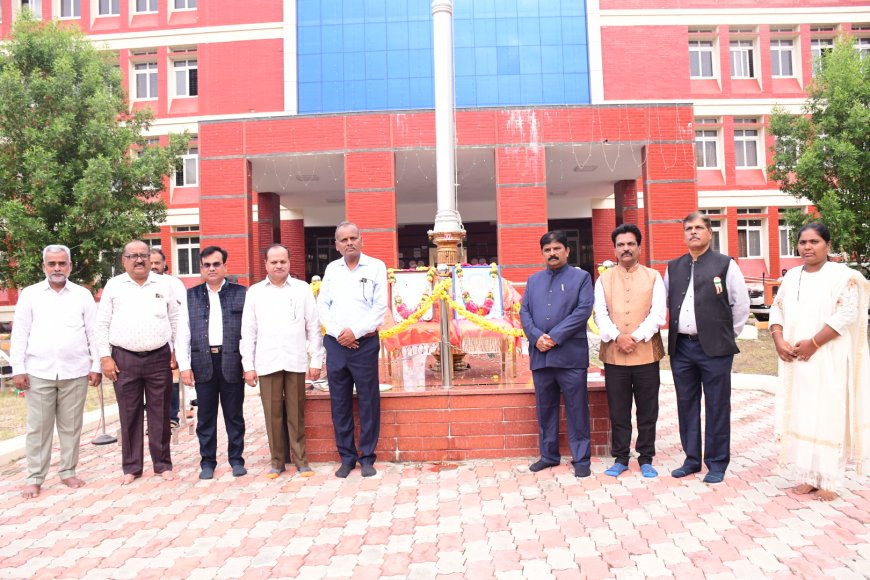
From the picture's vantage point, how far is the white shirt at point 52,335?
4309mm

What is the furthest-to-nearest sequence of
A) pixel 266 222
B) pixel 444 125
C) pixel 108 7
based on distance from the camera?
pixel 108 7 < pixel 266 222 < pixel 444 125

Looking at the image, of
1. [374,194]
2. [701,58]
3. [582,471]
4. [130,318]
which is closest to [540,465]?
[582,471]

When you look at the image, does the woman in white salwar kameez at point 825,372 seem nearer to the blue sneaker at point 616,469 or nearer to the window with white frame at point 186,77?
the blue sneaker at point 616,469

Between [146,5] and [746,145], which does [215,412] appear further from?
[146,5]

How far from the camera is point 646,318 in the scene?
13.5 feet

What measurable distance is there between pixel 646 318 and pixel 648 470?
1040 mm

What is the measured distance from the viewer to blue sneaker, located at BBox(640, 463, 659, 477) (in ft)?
13.4

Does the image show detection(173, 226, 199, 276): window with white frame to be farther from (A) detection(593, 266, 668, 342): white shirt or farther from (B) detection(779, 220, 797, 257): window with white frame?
(B) detection(779, 220, 797, 257): window with white frame

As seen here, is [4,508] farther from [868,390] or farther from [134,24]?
[134,24]

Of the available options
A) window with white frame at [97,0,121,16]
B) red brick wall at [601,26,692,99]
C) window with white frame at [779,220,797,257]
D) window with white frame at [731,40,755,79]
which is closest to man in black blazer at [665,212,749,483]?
red brick wall at [601,26,692,99]

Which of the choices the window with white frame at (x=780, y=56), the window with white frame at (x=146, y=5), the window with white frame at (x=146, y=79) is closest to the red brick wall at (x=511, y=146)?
the window with white frame at (x=146, y=79)

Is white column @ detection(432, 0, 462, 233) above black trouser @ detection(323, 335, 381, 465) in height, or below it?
above

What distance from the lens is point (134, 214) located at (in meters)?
11.5

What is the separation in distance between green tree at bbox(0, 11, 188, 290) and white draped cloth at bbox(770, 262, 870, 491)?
36.2ft
